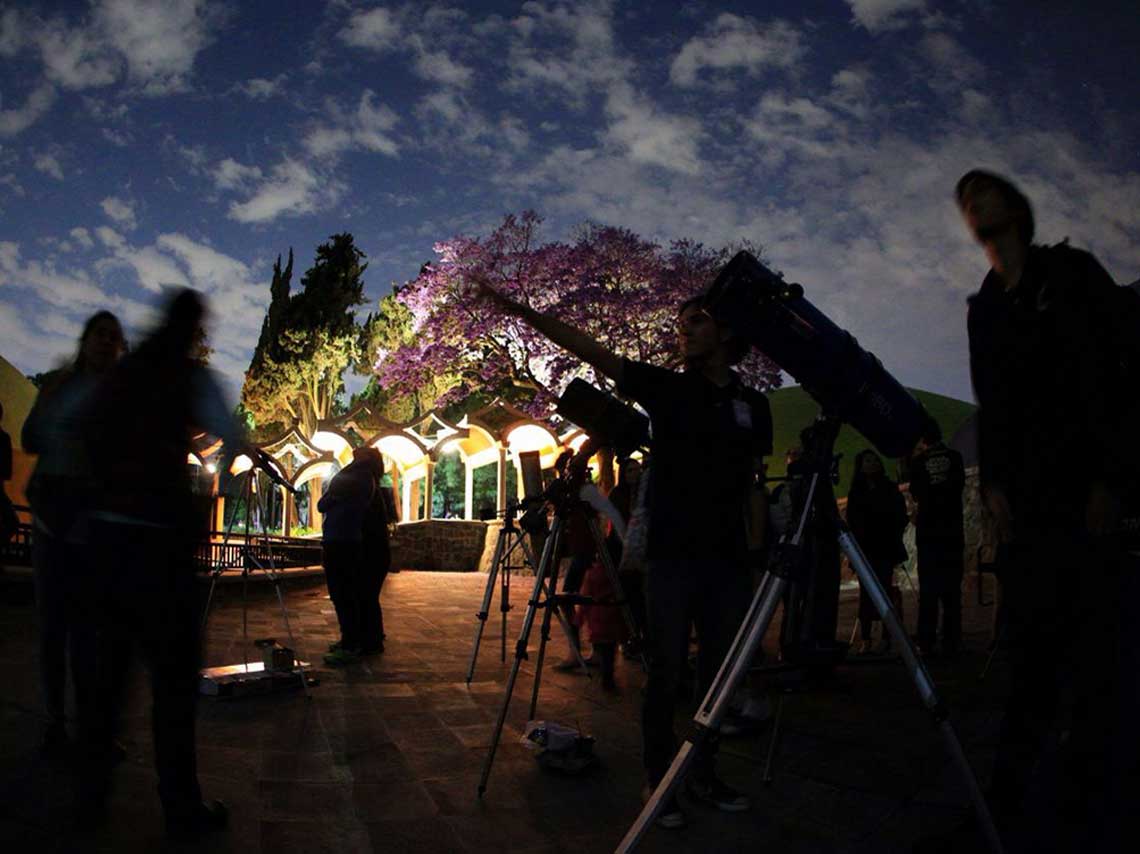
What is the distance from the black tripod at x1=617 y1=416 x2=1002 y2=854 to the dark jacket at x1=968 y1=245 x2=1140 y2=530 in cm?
45

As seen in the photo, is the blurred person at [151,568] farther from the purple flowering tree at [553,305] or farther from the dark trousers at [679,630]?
the purple flowering tree at [553,305]

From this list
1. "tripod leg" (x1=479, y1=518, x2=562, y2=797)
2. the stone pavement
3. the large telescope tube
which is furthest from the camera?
"tripod leg" (x1=479, y1=518, x2=562, y2=797)

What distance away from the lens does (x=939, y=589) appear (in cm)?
604

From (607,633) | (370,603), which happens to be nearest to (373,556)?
(370,603)

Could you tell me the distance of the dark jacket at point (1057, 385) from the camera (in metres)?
1.90

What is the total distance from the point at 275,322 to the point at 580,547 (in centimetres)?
2870

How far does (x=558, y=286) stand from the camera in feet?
74.5

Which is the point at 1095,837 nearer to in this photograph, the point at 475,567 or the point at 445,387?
the point at 475,567

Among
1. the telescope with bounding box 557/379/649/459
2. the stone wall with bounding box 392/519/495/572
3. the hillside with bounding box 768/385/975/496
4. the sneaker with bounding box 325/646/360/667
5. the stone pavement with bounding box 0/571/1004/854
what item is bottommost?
the stone wall with bounding box 392/519/495/572

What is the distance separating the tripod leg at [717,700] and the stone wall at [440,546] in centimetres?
1927

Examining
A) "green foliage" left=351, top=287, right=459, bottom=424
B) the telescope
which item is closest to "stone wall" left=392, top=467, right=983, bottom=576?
"green foliage" left=351, top=287, right=459, bottom=424

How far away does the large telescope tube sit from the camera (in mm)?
2240

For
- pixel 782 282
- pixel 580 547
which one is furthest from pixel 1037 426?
pixel 580 547

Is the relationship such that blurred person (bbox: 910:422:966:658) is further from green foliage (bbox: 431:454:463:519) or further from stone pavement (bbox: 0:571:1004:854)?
green foliage (bbox: 431:454:463:519)
